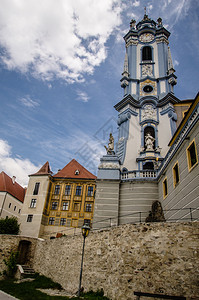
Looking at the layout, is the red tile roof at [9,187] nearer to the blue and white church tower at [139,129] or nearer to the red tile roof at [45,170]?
the red tile roof at [45,170]

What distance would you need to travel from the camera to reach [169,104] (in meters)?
24.3

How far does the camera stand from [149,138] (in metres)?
22.7

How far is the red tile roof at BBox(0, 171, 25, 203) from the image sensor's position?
37.8m

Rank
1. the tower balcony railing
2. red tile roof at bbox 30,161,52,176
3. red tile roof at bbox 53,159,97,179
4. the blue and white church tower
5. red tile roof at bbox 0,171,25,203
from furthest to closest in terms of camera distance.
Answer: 1. red tile roof at bbox 0,171,25,203
2. red tile roof at bbox 53,159,97,179
3. red tile roof at bbox 30,161,52,176
4. the tower balcony railing
5. the blue and white church tower

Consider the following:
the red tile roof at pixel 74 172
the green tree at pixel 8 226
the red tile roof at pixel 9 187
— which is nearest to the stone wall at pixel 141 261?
the green tree at pixel 8 226

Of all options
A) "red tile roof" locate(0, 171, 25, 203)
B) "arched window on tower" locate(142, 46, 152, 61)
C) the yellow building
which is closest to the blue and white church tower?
"arched window on tower" locate(142, 46, 152, 61)

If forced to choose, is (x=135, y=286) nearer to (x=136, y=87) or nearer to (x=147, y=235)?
(x=147, y=235)

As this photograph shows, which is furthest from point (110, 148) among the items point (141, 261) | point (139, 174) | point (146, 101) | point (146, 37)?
point (146, 37)

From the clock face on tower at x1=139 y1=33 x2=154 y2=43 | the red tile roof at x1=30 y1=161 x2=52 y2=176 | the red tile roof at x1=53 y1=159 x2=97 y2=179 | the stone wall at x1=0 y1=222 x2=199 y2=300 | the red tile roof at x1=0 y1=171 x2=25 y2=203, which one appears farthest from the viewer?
the red tile roof at x1=0 y1=171 x2=25 y2=203

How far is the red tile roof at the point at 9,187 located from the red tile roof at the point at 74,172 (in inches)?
371

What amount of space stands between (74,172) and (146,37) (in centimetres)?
2088

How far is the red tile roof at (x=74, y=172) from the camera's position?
3406cm

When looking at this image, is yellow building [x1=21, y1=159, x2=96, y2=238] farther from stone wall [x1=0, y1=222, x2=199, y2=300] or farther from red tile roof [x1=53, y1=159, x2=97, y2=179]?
stone wall [x1=0, y1=222, x2=199, y2=300]

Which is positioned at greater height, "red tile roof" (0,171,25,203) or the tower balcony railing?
"red tile roof" (0,171,25,203)
